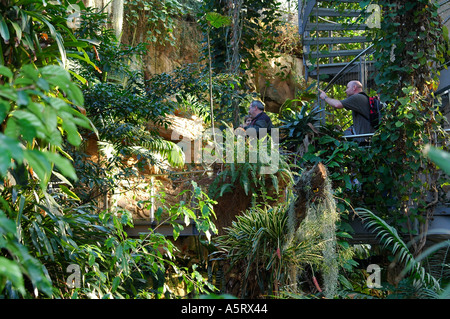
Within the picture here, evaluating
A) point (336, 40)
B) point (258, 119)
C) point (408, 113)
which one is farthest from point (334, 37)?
point (408, 113)

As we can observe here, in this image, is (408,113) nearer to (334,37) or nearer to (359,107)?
(359,107)

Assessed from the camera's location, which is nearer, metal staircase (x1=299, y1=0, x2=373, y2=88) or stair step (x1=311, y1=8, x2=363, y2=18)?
metal staircase (x1=299, y1=0, x2=373, y2=88)

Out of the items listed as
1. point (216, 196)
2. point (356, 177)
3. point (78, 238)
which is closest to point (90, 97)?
point (216, 196)

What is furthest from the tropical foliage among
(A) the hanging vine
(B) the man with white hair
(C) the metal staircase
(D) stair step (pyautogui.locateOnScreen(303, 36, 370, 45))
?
(D) stair step (pyautogui.locateOnScreen(303, 36, 370, 45))

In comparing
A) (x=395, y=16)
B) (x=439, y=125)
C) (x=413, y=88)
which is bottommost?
(x=439, y=125)

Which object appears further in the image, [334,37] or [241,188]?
[334,37]

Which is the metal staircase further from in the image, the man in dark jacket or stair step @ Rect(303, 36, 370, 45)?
the man in dark jacket

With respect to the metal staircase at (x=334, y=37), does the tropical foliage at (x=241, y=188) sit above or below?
below

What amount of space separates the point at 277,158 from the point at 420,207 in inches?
56.7

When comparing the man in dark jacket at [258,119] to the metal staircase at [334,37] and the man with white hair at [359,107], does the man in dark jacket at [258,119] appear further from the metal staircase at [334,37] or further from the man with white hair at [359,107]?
the metal staircase at [334,37]

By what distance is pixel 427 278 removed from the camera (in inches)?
138

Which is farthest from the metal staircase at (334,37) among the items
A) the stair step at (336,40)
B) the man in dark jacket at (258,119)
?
the man in dark jacket at (258,119)

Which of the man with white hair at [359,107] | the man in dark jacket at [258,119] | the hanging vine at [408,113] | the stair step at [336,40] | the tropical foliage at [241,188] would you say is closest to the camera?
the tropical foliage at [241,188]
